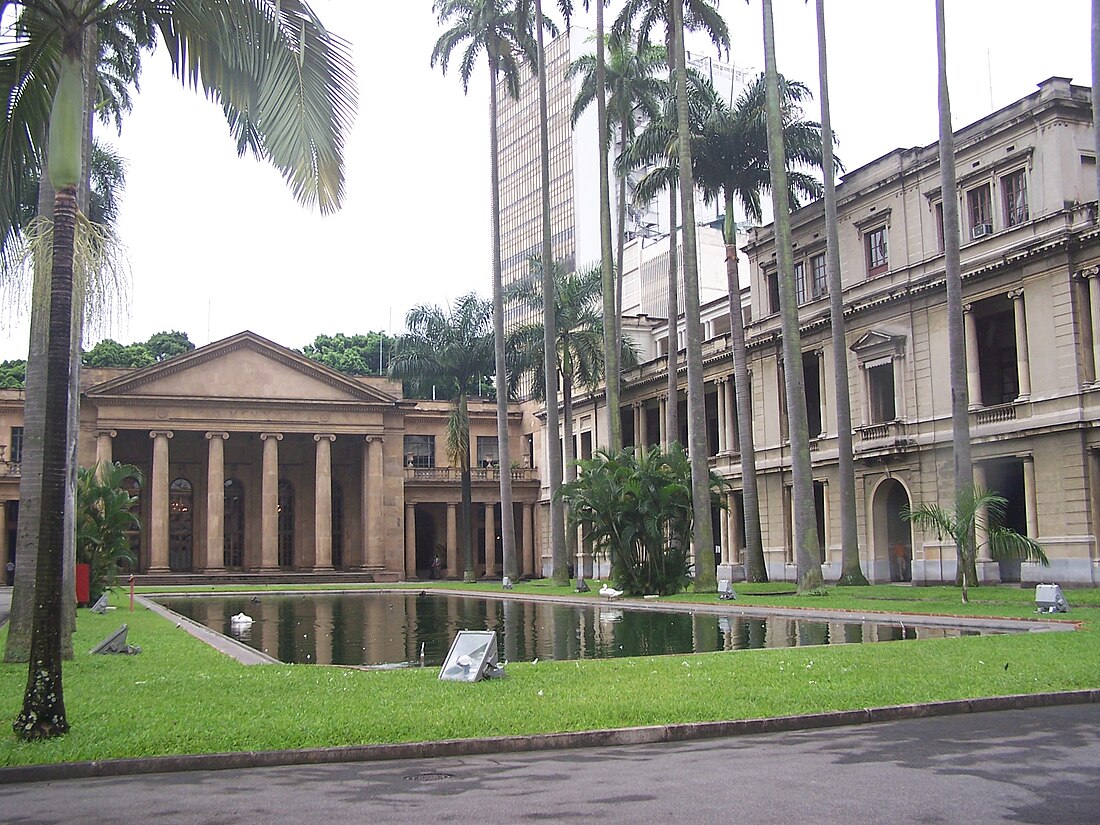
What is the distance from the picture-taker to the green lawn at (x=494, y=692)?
952cm

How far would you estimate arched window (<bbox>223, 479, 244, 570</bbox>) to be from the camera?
68000 millimetres

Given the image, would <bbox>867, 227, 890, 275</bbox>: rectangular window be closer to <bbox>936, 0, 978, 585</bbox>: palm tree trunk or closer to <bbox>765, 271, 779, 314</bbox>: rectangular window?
<bbox>765, 271, 779, 314</bbox>: rectangular window

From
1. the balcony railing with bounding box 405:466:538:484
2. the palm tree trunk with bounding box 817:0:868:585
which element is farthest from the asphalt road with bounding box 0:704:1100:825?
the balcony railing with bounding box 405:466:538:484

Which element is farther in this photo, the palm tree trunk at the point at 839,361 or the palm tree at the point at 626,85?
the palm tree at the point at 626,85

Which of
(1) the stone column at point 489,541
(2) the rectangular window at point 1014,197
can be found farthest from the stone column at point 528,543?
(2) the rectangular window at point 1014,197

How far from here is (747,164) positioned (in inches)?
1676

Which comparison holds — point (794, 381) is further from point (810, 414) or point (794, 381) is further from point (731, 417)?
point (731, 417)

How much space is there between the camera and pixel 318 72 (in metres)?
11.0

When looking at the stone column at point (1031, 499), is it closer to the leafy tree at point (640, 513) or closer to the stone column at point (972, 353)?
the stone column at point (972, 353)

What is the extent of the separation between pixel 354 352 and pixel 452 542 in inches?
1253

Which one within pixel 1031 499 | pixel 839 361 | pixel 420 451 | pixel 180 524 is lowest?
pixel 1031 499

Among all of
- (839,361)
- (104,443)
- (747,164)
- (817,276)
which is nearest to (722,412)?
(817,276)

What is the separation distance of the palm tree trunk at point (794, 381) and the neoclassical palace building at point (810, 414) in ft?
2.49

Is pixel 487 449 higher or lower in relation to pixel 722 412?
higher
